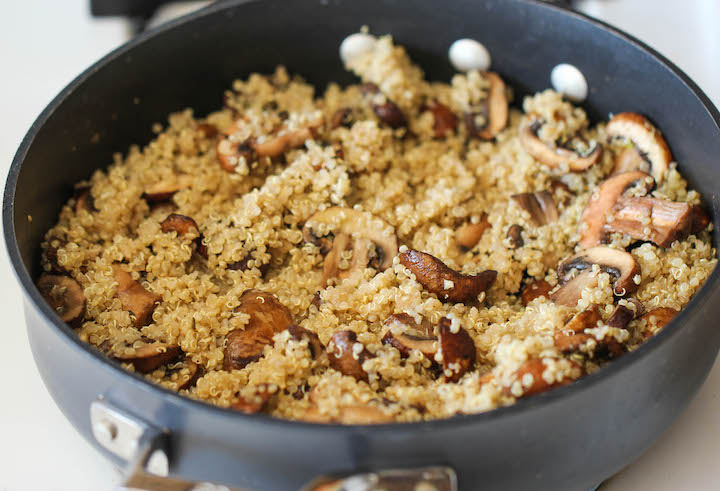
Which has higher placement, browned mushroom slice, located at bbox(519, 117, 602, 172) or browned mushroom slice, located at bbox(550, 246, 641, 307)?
browned mushroom slice, located at bbox(519, 117, 602, 172)

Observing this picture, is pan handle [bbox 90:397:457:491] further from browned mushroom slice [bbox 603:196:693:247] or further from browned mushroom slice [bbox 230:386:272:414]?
browned mushroom slice [bbox 603:196:693:247]

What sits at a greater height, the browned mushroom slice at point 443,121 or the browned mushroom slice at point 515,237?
the browned mushroom slice at point 443,121

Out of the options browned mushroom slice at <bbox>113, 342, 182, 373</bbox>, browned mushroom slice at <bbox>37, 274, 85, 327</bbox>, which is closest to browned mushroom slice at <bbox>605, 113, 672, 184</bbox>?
browned mushroom slice at <bbox>113, 342, 182, 373</bbox>

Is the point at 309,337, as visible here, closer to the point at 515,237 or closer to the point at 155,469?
the point at 155,469

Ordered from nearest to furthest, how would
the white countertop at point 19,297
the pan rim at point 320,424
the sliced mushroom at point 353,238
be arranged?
1. the pan rim at point 320,424
2. the white countertop at point 19,297
3. the sliced mushroom at point 353,238

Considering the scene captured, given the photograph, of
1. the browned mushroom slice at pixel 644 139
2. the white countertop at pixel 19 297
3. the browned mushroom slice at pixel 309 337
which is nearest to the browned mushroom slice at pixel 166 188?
the white countertop at pixel 19 297

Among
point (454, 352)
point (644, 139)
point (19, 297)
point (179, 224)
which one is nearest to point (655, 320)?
point (454, 352)

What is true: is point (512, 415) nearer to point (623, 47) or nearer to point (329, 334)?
point (329, 334)

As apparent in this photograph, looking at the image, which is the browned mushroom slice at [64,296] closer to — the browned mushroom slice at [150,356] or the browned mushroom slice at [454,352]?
the browned mushroom slice at [150,356]
